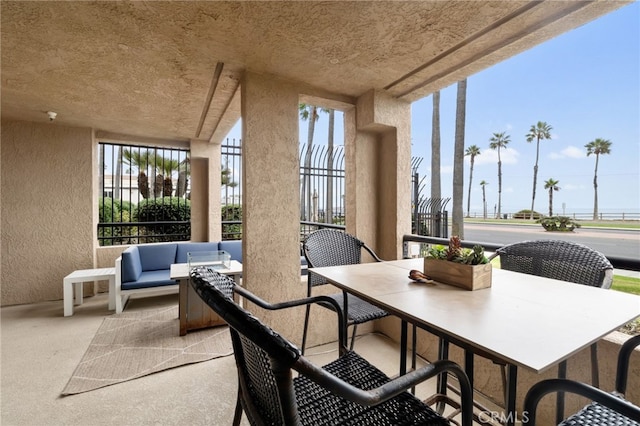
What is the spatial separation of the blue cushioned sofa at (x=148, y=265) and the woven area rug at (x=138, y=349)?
337 millimetres

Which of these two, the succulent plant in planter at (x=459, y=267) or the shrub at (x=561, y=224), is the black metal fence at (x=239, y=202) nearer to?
the succulent plant in planter at (x=459, y=267)

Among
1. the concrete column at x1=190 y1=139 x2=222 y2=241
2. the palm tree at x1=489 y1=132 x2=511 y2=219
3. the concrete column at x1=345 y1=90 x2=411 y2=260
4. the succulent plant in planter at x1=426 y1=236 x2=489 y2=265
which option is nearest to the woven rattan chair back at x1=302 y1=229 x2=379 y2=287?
the concrete column at x1=345 y1=90 x2=411 y2=260

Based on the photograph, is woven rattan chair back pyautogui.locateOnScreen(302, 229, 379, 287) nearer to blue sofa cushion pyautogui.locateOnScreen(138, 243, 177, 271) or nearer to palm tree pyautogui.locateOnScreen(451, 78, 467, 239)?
blue sofa cushion pyautogui.locateOnScreen(138, 243, 177, 271)

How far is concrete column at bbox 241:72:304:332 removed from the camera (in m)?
2.35

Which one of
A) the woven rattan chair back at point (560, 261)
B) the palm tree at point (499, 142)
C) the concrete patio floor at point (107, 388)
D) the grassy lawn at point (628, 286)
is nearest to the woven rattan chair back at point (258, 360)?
the concrete patio floor at point (107, 388)

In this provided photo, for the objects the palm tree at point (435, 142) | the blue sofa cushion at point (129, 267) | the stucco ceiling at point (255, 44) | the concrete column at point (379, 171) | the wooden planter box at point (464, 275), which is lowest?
the blue sofa cushion at point (129, 267)

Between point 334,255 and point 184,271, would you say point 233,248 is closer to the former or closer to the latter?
point 184,271

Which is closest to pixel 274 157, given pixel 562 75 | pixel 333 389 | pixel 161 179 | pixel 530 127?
pixel 333 389

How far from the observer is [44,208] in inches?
155

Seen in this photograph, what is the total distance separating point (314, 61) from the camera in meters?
2.20

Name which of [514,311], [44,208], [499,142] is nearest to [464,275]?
[514,311]

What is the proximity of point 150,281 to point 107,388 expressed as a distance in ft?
5.99

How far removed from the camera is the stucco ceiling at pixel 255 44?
1620 mm

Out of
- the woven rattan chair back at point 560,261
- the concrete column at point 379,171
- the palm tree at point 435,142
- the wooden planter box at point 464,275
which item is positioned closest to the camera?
the wooden planter box at point 464,275
